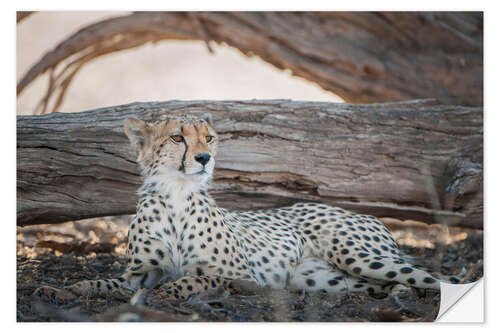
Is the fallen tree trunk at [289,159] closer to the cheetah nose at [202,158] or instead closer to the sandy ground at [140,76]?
the sandy ground at [140,76]

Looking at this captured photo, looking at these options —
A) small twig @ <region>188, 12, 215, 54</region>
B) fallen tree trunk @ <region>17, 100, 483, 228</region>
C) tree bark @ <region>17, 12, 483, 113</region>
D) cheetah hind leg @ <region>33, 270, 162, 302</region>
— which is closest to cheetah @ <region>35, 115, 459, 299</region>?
cheetah hind leg @ <region>33, 270, 162, 302</region>

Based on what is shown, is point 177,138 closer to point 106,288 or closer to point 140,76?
point 106,288

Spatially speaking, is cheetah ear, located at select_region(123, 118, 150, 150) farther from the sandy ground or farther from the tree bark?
the tree bark

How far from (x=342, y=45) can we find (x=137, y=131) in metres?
2.27

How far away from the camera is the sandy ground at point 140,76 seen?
334 cm

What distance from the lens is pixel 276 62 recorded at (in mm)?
4129

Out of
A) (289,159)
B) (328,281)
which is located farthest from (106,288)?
(289,159)

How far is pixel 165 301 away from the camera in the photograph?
94.7 inches

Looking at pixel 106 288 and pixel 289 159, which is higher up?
pixel 289 159

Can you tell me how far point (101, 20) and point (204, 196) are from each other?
1.85 metres

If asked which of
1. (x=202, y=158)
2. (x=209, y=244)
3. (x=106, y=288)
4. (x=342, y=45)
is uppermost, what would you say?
(x=342, y=45)

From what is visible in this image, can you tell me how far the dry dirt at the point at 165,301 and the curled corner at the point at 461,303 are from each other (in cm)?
4

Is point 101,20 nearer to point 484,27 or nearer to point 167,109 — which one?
point 167,109

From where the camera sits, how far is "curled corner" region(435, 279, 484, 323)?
2650 mm
